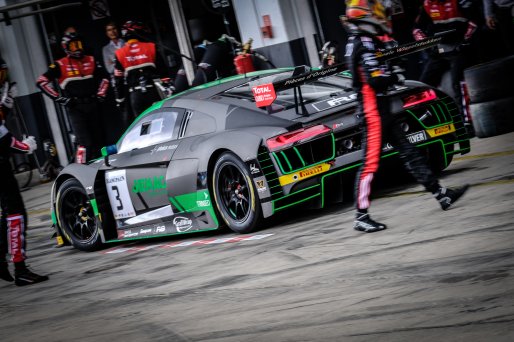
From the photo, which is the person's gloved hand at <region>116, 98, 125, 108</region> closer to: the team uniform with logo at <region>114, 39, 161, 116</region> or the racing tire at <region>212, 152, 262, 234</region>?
the team uniform with logo at <region>114, 39, 161, 116</region>

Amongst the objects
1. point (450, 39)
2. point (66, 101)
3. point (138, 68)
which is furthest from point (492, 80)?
point (66, 101)

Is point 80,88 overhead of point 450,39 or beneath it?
overhead

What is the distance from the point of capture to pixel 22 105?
755 inches

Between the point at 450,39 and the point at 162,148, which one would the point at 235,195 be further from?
the point at 450,39

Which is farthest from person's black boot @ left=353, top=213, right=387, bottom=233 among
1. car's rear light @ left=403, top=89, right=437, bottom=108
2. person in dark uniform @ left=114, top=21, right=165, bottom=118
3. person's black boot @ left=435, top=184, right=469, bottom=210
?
person in dark uniform @ left=114, top=21, right=165, bottom=118

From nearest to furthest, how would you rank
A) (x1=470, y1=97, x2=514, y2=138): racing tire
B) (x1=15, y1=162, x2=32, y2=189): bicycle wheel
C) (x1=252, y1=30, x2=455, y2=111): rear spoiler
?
(x1=252, y1=30, x2=455, y2=111): rear spoiler → (x1=470, y1=97, x2=514, y2=138): racing tire → (x1=15, y1=162, x2=32, y2=189): bicycle wheel

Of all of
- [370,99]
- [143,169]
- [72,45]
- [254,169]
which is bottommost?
[254,169]

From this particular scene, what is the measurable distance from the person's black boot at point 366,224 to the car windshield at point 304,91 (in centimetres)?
163

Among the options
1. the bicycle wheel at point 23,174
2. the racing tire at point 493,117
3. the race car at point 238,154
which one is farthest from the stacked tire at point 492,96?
the bicycle wheel at point 23,174

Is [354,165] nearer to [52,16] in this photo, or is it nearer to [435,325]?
[435,325]

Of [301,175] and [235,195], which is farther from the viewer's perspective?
[235,195]

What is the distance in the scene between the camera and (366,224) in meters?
6.94

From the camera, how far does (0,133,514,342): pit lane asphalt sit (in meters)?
4.55

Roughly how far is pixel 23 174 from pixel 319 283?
13537 millimetres
